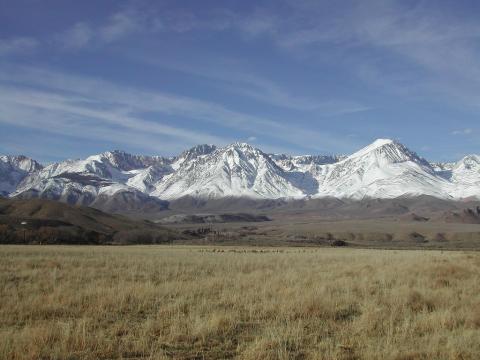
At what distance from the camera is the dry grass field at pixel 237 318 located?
9.58 meters

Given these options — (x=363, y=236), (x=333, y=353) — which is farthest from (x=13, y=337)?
(x=363, y=236)

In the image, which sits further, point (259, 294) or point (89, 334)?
point (259, 294)

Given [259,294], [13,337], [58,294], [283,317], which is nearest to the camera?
[13,337]

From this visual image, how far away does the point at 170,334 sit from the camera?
10.7m

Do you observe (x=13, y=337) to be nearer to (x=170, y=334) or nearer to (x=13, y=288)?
(x=170, y=334)

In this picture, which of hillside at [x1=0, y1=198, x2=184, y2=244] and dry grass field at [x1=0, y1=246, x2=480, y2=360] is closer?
dry grass field at [x1=0, y1=246, x2=480, y2=360]

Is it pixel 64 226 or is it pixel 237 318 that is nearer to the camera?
pixel 237 318

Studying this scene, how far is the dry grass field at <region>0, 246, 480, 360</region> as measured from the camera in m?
9.58

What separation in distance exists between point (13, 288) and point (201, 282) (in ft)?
21.1

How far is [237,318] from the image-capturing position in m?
12.8

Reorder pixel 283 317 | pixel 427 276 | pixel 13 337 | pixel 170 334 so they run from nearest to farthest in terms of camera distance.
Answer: pixel 13 337 → pixel 170 334 → pixel 283 317 → pixel 427 276

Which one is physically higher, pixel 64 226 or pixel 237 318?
pixel 64 226

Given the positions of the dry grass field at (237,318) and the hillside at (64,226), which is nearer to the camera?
the dry grass field at (237,318)

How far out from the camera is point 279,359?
29.5 ft
